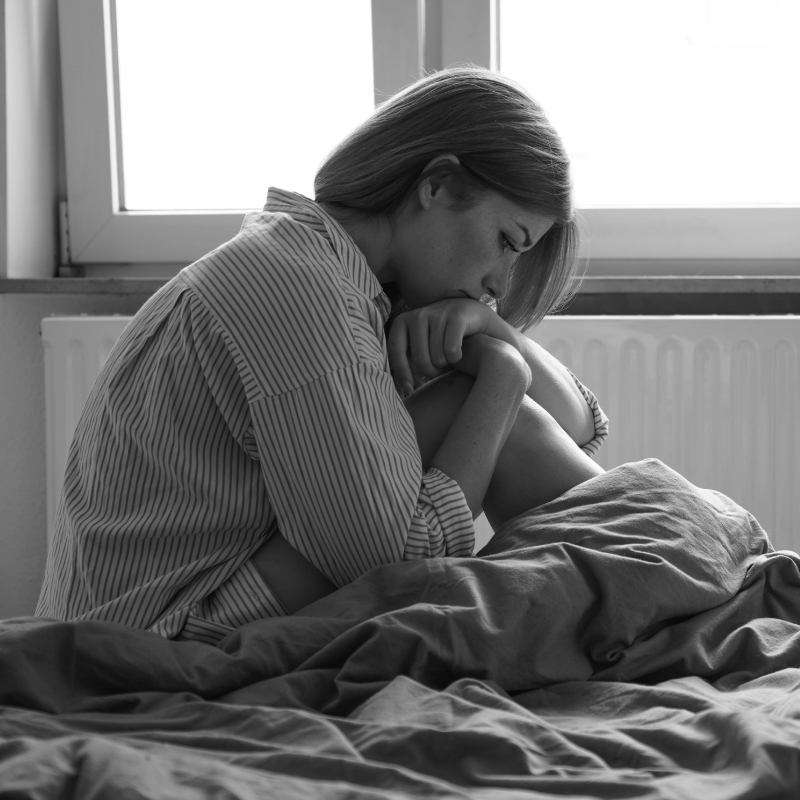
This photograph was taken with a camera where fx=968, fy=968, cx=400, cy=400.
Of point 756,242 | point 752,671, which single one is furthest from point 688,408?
point 752,671

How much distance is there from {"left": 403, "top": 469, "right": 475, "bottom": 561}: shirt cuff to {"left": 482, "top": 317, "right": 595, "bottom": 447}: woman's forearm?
289 millimetres

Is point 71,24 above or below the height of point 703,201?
above

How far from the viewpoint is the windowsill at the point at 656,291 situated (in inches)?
72.9

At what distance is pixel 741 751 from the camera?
0.55 metres

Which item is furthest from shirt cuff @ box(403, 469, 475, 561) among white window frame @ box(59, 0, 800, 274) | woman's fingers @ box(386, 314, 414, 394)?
white window frame @ box(59, 0, 800, 274)

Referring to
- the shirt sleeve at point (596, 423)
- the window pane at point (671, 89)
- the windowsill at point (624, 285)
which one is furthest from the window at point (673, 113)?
the shirt sleeve at point (596, 423)

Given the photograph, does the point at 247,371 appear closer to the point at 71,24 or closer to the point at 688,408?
the point at 688,408

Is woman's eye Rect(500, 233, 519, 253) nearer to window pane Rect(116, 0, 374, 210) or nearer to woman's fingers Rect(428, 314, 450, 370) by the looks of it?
woman's fingers Rect(428, 314, 450, 370)

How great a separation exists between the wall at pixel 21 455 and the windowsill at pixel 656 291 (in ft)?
0.29

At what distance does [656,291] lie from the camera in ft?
6.10

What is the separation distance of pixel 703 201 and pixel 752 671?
1357 mm

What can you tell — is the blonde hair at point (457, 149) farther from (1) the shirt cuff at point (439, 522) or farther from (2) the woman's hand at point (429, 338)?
(1) the shirt cuff at point (439, 522)

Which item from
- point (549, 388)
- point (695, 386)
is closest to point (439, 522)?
point (549, 388)

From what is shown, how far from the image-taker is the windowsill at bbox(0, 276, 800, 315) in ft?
6.08
